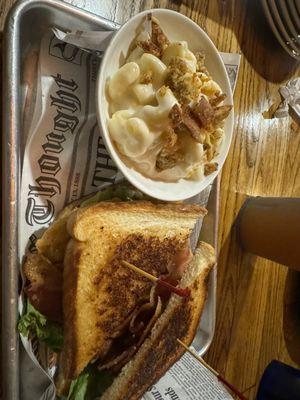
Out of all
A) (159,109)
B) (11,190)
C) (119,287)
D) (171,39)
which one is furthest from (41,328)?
(171,39)

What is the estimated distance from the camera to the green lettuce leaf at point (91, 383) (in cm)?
108

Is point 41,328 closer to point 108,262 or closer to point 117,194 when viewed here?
point 108,262

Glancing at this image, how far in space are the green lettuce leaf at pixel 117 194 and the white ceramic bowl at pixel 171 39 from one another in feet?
0.36

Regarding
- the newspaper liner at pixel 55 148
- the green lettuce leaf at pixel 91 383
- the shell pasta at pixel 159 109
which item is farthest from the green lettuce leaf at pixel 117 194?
the green lettuce leaf at pixel 91 383

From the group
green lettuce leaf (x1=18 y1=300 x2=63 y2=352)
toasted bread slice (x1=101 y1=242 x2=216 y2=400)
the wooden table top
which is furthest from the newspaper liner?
the wooden table top

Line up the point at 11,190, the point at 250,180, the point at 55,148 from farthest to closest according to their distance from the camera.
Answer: the point at 250,180, the point at 55,148, the point at 11,190

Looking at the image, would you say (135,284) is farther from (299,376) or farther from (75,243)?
(299,376)

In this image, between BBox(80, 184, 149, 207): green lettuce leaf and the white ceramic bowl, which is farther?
BBox(80, 184, 149, 207): green lettuce leaf

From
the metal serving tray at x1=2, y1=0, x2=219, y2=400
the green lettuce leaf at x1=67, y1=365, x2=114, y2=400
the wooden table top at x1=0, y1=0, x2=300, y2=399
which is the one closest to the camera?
the metal serving tray at x1=2, y1=0, x2=219, y2=400

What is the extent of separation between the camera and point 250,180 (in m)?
1.59

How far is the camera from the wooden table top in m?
1.52

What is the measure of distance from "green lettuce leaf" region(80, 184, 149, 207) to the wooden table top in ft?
1.48

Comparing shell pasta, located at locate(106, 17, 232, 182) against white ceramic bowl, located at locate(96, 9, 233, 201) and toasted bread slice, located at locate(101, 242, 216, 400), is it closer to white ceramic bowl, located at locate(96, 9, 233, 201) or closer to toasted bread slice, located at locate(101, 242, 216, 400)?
white ceramic bowl, located at locate(96, 9, 233, 201)

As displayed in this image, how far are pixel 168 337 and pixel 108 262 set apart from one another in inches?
12.2
